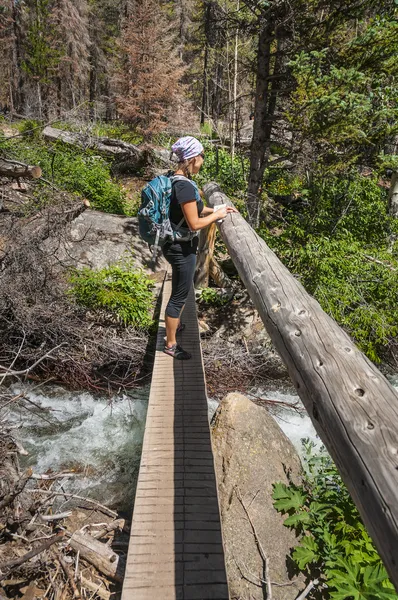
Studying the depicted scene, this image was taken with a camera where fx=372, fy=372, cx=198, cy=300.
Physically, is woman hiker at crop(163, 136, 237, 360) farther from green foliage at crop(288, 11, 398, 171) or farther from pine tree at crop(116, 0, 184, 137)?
pine tree at crop(116, 0, 184, 137)

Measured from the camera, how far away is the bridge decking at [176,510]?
194 cm

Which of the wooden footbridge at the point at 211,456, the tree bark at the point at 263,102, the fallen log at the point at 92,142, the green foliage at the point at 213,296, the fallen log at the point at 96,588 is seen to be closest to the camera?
the wooden footbridge at the point at 211,456

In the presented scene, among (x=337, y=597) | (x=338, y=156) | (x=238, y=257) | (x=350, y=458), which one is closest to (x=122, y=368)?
(x=238, y=257)

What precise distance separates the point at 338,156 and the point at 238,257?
491 centimetres

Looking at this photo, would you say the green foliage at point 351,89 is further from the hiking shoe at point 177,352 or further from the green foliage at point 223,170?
the hiking shoe at point 177,352

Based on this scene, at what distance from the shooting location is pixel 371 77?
6.55 m

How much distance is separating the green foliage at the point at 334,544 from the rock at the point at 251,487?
5.8 inches

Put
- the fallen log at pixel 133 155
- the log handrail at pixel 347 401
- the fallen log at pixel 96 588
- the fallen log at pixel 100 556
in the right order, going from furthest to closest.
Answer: the fallen log at pixel 133 155 < the fallen log at pixel 100 556 < the fallen log at pixel 96 588 < the log handrail at pixel 347 401

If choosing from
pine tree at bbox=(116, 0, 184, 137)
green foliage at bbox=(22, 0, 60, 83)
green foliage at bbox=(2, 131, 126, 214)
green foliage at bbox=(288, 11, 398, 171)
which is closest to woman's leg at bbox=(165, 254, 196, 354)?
green foliage at bbox=(288, 11, 398, 171)

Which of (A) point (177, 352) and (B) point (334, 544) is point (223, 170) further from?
(B) point (334, 544)

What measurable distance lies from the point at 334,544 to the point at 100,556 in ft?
5.08

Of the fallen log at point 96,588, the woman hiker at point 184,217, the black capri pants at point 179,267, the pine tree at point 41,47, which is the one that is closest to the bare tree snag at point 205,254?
the woman hiker at point 184,217

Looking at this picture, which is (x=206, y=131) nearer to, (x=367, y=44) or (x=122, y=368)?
(x=367, y=44)

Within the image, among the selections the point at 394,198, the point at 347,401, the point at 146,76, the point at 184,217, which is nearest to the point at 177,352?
the point at 184,217
